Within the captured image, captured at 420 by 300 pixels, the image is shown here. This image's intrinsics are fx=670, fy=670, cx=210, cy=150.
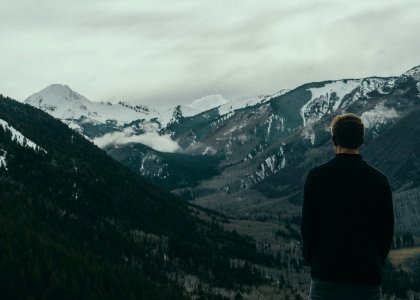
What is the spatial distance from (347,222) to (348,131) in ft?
6.28

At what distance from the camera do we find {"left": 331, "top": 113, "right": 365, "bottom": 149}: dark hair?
1409cm

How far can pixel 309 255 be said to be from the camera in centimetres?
1420

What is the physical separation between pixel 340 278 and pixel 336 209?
4.64 ft

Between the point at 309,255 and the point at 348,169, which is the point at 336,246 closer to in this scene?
the point at 309,255

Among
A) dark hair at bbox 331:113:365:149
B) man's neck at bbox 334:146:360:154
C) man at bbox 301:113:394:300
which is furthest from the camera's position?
man's neck at bbox 334:146:360:154

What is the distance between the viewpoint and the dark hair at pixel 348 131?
46.2 feet

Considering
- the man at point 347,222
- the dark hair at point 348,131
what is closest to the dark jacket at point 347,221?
the man at point 347,222

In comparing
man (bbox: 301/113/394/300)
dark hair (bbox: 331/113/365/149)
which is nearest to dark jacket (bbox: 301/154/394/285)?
man (bbox: 301/113/394/300)

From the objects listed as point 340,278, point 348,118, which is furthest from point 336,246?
point 348,118

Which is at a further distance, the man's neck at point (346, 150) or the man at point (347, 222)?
the man's neck at point (346, 150)

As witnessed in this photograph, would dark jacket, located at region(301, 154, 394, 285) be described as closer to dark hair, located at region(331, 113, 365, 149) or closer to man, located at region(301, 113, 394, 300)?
man, located at region(301, 113, 394, 300)

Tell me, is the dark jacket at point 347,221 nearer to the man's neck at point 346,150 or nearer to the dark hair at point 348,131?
the man's neck at point 346,150

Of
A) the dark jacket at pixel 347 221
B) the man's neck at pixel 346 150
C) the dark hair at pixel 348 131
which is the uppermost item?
the dark hair at pixel 348 131

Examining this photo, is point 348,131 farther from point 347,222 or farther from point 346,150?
point 347,222
